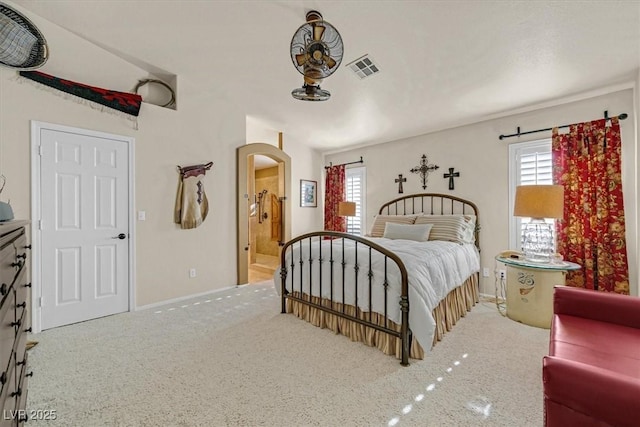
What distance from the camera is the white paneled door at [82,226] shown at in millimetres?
2848

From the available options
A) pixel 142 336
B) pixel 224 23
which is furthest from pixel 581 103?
pixel 142 336

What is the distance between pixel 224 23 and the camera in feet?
9.20

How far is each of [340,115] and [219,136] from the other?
6.27ft

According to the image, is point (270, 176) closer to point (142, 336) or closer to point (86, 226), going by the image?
point (86, 226)

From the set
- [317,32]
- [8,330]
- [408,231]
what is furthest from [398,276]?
[8,330]

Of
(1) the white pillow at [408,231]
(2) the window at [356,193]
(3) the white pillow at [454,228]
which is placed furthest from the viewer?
(2) the window at [356,193]

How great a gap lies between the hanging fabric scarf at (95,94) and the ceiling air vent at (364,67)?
2627 millimetres

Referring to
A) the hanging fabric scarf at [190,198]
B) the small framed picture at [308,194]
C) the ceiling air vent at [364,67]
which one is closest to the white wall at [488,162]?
the small framed picture at [308,194]

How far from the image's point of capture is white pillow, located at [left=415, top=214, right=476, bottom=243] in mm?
3613

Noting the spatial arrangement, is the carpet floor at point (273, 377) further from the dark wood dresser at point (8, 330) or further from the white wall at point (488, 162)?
the white wall at point (488, 162)

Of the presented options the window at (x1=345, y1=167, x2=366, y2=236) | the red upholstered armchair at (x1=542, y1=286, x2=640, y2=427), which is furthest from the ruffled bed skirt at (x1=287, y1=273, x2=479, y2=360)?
the window at (x1=345, y1=167, x2=366, y2=236)

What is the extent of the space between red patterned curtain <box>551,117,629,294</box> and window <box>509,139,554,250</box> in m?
0.15

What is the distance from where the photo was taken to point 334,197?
234 inches

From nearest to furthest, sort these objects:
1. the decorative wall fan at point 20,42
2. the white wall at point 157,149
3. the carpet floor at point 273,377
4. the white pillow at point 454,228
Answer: the carpet floor at point 273,377 → the decorative wall fan at point 20,42 → the white wall at point 157,149 → the white pillow at point 454,228
